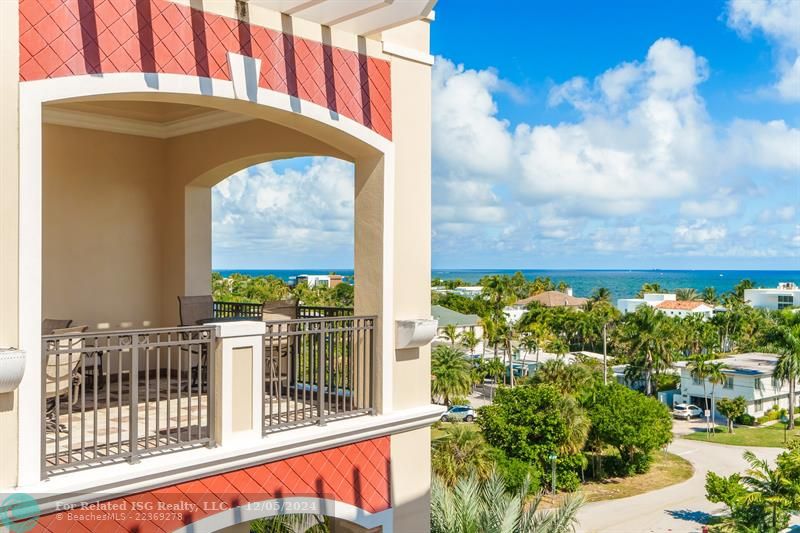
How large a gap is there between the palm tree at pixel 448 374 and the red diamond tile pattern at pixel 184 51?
36030mm

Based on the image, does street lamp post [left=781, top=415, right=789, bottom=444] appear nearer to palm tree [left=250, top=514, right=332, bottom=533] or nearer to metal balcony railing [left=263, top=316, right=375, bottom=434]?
palm tree [left=250, top=514, right=332, bottom=533]

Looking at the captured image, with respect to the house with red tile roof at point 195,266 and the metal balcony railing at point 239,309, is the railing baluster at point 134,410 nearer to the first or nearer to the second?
the house with red tile roof at point 195,266

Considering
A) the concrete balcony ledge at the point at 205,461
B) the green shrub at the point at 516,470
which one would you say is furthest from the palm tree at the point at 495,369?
the concrete balcony ledge at the point at 205,461

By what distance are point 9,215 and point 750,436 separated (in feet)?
156

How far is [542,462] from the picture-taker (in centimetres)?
3256

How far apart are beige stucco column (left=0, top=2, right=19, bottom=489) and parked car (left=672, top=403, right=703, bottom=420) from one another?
52461 millimetres

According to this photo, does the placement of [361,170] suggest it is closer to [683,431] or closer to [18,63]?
[18,63]

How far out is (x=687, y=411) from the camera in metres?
51.0

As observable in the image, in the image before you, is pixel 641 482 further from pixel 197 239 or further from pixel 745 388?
pixel 197 239

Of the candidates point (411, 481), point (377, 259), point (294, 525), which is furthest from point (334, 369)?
point (294, 525)

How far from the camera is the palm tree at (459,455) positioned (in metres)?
27.1

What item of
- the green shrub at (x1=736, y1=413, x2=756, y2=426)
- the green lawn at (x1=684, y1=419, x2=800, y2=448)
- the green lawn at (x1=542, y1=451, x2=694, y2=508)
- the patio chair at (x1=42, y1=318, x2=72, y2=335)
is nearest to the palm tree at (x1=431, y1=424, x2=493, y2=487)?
the green lawn at (x1=542, y1=451, x2=694, y2=508)

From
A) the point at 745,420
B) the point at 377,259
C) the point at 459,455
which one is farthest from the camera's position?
the point at 745,420

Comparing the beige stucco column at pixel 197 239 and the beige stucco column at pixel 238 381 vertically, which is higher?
the beige stucco column at pixel 197 239
